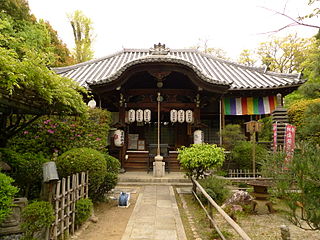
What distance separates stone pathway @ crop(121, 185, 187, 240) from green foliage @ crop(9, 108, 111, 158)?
108 inches

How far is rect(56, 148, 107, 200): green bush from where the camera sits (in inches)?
211

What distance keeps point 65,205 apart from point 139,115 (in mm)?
7612

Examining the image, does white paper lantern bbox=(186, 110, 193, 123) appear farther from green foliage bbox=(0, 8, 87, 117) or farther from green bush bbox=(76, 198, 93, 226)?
green bush bbox=(76, 198, 93, 226)

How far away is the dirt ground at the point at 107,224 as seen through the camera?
14.9 feet

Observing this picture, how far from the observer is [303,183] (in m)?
3.07

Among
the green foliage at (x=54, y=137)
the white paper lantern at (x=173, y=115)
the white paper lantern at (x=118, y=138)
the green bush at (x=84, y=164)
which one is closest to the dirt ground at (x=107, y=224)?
the green bush at (x=84, y=164)

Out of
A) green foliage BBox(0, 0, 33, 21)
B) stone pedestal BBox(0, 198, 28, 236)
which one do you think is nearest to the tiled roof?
green foliage BBox(0, 0, 33, 21)

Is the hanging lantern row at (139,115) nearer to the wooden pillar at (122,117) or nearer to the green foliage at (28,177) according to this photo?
the wooden pillar at (122,117)

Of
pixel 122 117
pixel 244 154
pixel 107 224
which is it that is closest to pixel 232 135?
pixel 244 154

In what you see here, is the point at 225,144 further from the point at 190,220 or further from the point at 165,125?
the point at 190,220

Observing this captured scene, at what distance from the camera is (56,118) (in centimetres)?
822

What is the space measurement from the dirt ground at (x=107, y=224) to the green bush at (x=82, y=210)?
0.57ft

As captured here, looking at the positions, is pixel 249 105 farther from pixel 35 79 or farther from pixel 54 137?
pixel 35 79

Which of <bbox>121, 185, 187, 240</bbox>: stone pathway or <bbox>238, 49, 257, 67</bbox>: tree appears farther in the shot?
<bbox>238, 49, 257, 67</bbox>: tree
